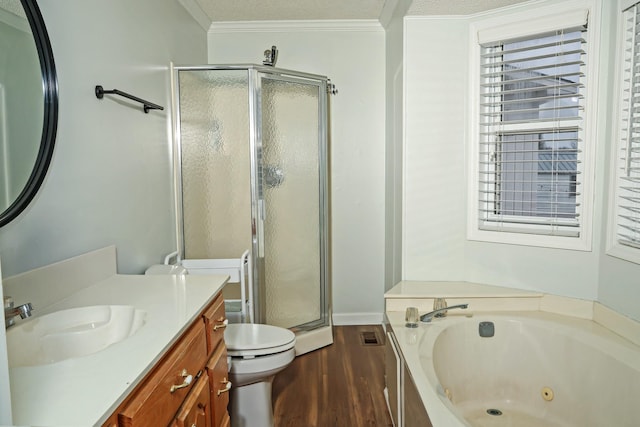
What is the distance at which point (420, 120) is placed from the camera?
8.56ft

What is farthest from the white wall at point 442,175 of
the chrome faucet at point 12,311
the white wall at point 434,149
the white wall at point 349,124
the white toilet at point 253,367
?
the chrome faucet at point 12,311

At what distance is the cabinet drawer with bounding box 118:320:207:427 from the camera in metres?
0.87

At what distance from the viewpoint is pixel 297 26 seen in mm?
3391

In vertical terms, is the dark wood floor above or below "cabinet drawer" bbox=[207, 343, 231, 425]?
below

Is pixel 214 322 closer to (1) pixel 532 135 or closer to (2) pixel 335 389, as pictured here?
(2) pixel 335 389

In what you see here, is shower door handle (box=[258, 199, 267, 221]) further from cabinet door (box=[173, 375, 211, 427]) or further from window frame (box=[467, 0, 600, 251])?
cabinet door (box=[173, 375, 211, 427])

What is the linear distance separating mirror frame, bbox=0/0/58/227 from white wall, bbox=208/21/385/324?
2.14m

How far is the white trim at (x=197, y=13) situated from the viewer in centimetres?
287

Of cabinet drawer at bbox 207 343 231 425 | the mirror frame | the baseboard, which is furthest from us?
the baseboard

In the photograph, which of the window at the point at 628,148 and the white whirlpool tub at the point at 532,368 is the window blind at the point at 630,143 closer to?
the window at the point at 628,148

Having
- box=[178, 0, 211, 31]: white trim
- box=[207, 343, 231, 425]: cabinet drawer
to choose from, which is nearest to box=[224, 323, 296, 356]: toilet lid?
box=[207, 343, 231, 425]: cabinet drawer

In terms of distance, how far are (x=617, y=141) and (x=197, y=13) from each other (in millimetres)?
2746

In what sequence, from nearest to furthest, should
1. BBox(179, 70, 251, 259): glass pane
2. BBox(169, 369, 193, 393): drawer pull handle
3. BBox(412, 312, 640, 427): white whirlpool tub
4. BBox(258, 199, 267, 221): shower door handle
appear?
BBox(169, 369, 193, 393): drawer pull handle < BBox(412, 312, 640, 427): white whirlpool tub < BBox(179, 70, 251, 259): glass pane < BBox(258, 199, 267, 221): shower door handle

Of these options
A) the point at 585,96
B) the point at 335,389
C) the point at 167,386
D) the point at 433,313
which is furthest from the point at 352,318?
the point at 167,386
